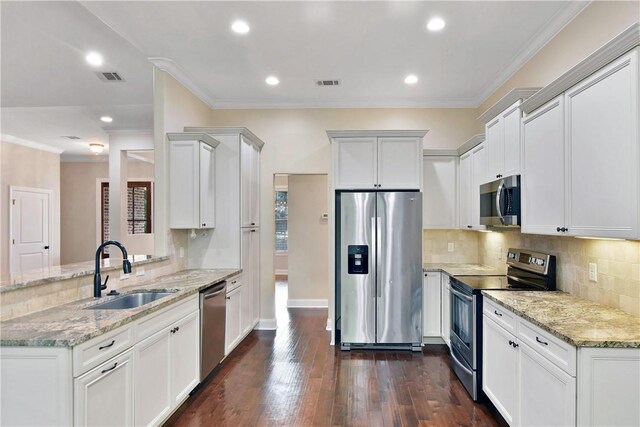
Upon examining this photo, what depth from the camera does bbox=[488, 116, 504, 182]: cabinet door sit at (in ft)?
10.4

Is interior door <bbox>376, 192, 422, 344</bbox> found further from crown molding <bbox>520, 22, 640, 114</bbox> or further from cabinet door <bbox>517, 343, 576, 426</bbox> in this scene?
cabinet door <bbox>517, 343, 576, 426</bbox>

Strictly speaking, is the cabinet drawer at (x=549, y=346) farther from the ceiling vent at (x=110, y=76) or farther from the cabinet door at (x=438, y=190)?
the ceiling vent at (x=110, y=76)

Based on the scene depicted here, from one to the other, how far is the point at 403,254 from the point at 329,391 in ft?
5.58

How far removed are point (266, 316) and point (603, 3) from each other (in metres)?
4.74

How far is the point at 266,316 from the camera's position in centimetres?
512

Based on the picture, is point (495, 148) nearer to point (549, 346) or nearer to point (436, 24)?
point (436, 24)

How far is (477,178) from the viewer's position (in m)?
3.94

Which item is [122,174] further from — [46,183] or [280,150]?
[280,150]

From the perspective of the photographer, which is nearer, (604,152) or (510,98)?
(604,152)

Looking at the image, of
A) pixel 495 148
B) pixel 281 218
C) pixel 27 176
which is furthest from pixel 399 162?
pixel 27 176

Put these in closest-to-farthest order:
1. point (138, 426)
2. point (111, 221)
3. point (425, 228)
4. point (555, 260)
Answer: point (138, 426) → point (555, 260) → point (425, 228) → point (111, 221)

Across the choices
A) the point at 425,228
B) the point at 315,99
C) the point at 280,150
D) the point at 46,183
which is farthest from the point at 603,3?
the point at 46,183

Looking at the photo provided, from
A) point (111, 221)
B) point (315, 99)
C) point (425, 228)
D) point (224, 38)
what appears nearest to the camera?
point (224, 38)

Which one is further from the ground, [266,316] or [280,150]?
[280,150]
